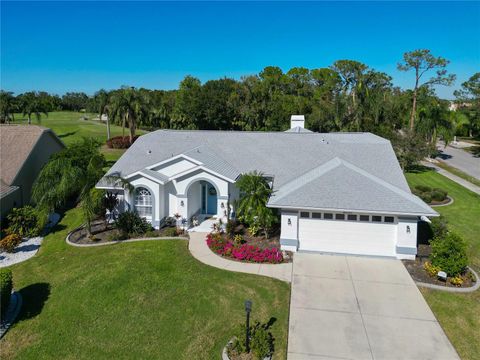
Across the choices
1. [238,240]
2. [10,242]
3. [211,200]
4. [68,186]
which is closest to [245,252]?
[238,240]

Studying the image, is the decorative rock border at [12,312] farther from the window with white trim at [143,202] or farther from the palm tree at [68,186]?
the window with white trim at [143,202]

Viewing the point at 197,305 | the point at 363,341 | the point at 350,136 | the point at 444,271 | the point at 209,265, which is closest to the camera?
the point at 363,341

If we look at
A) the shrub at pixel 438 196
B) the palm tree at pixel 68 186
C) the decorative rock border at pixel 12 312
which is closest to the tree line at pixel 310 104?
the shrub at pixel 438 196

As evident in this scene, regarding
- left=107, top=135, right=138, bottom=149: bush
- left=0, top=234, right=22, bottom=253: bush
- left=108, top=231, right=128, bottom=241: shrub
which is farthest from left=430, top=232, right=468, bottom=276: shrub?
left=107, top=135, right=138, bottom=149: bush

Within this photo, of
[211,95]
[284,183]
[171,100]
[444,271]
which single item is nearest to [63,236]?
[284,183]

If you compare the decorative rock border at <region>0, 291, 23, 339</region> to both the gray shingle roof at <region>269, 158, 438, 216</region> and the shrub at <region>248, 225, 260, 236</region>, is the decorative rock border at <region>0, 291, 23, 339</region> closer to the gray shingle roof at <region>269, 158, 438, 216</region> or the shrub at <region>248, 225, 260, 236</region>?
the shrub at <region>248, 225, 260, 236</region>

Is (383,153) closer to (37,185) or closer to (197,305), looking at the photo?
(197,305)

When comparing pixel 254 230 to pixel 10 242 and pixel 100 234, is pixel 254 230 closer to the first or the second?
pixel 100 234
